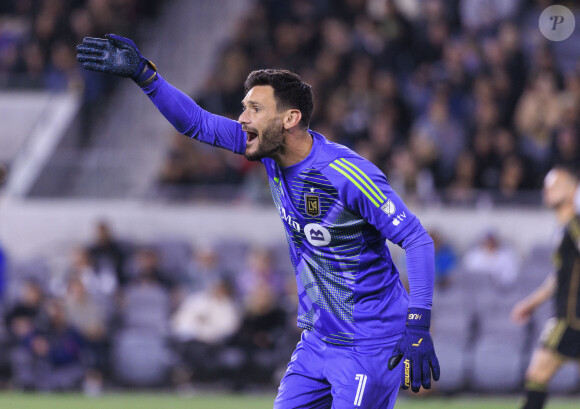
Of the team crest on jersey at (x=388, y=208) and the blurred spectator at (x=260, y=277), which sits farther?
the blurred spectator at (x=260, y=277)

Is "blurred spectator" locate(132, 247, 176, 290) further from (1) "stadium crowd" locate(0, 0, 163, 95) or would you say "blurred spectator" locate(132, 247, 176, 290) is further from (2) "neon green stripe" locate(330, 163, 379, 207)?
(2) "neon green stripe" locate(330, 163, 379, 207)

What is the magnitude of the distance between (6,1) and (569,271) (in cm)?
1264

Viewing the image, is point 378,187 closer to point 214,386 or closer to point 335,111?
point 214,386

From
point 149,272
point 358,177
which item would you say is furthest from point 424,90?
point 358,177

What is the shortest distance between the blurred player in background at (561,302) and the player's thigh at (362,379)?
312 centimetres

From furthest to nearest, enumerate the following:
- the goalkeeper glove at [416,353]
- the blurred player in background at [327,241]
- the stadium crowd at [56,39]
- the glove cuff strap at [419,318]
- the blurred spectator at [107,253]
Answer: the stadium crowd at [56,39] < the blurred spectator at [107,253] < the blurred player in background at [327,241] < the glove cuff strap at [419,318] < the goalkeeper glove at [416,353]

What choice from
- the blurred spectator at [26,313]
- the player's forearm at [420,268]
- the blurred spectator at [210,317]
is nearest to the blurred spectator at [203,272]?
the blurred spectator at [210,317]

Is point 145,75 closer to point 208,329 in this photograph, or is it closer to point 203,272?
point 208,329

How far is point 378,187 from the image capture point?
4.57 metres

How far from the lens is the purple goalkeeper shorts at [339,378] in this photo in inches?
186

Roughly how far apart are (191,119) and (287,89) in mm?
541

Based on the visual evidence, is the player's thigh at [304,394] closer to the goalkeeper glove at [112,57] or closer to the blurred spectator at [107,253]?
the goalkeeper glove at [112,57]

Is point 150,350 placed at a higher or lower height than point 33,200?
lower

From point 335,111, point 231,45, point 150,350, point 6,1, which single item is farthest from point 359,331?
point 6,1
